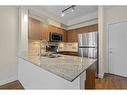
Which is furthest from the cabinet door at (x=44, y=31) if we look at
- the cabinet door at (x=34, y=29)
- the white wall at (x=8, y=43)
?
the white wall at (x=8, y=43)

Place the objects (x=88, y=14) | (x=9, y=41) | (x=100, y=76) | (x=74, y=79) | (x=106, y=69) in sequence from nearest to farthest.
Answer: (x=74, y=79) → (x=9, y=41) → (x=100, y=76) → (x=106, y=69) → (x=88, y=14)

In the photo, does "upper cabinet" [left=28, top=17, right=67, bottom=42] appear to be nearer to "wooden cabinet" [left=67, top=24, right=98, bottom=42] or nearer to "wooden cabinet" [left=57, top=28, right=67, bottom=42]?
"wooden cabinet" [left=57, top=28, right=67, bottom=42]

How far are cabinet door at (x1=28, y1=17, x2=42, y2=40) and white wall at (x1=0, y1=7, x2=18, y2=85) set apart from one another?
0.46 meters

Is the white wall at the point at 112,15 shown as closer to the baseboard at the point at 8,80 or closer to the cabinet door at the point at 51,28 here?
the cabinet door at the point at 51,28

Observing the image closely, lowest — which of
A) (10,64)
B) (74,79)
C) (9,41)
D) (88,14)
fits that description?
(10,64)

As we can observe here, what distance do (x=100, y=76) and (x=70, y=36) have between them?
2.59 meters

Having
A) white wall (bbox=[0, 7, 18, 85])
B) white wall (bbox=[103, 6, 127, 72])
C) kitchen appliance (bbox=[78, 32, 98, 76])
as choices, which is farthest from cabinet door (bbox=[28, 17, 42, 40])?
white wall (bbox=[103, 6, 127, 72])

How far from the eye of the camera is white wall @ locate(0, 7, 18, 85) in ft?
9.67

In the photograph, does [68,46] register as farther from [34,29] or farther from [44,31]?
[34,29]

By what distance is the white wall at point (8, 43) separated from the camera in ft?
9.67

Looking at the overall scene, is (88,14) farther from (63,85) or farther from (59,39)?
(63,85)

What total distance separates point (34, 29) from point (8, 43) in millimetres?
1014
